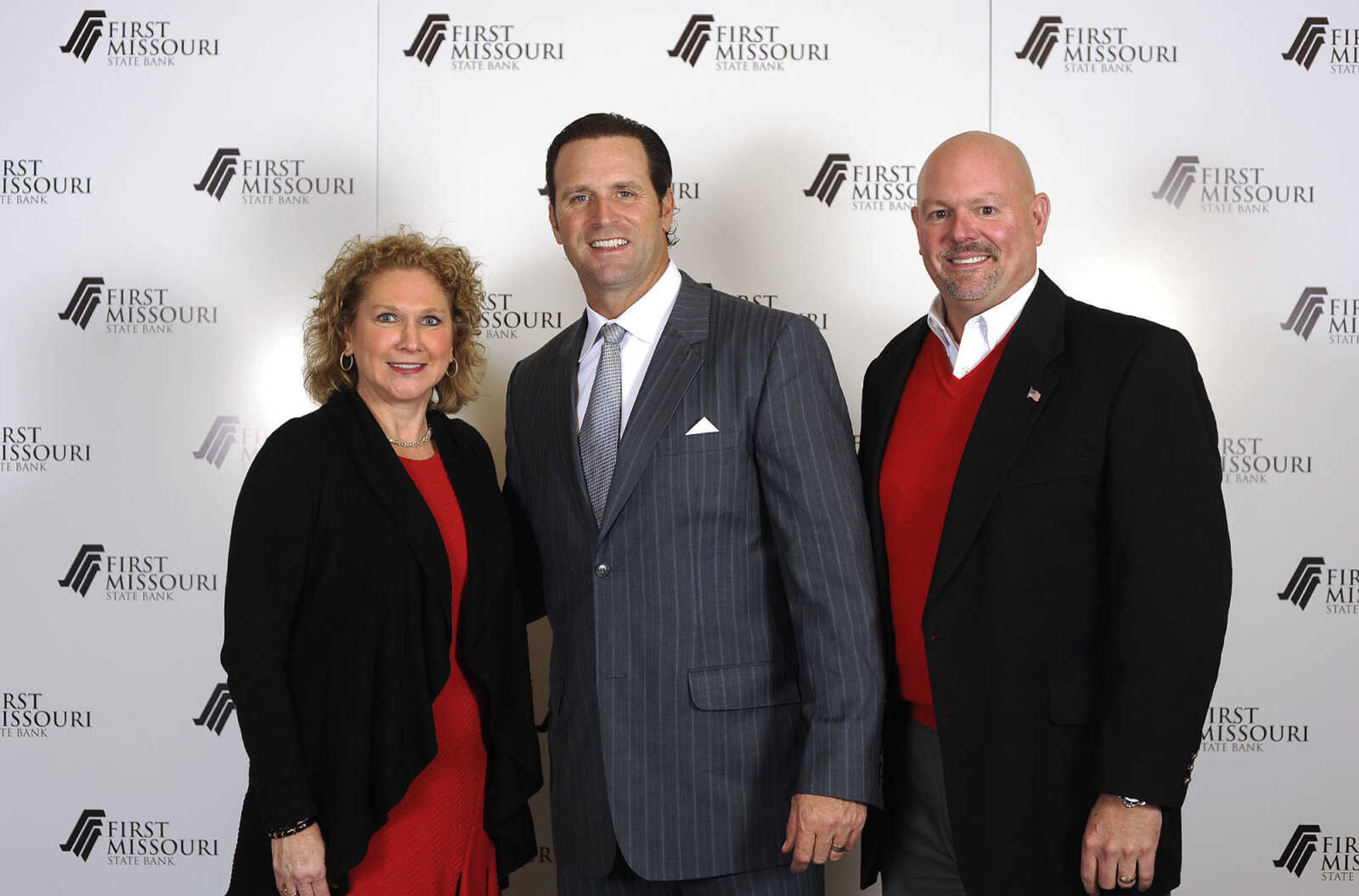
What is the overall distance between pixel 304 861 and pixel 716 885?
29.6 inches

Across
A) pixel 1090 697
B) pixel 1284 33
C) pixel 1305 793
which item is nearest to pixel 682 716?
pixel 1090 697

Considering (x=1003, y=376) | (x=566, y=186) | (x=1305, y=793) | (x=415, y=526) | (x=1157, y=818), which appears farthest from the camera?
(x=1305, y=793)

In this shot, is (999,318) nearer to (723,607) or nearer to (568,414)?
(723,607)

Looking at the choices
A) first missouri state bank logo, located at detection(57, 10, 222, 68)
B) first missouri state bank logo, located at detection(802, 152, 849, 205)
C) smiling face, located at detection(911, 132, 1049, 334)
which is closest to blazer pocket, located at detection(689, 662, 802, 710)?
smiling face, located at detection(911, 132, 1049, 334)

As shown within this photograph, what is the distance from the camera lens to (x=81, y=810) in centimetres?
323

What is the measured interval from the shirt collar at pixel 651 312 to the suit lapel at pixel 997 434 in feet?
2.16

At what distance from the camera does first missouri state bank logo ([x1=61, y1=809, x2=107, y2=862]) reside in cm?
322

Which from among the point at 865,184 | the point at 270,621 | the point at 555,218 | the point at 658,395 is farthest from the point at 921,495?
the point at 865,184

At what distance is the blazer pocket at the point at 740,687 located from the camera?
194 cm

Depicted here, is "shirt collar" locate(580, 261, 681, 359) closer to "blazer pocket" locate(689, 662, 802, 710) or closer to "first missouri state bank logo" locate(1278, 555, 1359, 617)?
"blazer pocket" locate(689, 662, 802, 710)

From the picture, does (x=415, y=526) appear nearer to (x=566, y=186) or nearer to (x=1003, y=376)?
(x=566, y=186)

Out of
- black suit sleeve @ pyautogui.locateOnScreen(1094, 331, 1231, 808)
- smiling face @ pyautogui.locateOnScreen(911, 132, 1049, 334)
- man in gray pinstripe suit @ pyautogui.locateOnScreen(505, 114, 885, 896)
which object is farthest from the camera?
smiling face @ pyautogui.locateOnScreen(911, 132, 1049, 334)

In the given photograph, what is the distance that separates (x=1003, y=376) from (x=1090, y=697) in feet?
1.90

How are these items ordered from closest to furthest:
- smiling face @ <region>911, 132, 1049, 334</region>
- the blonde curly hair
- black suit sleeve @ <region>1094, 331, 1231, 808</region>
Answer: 1. black suit sleeve @ <region>1094, 331, 1231, 808</region>
2. smiling face @ <region>911, 132, 1049, 334</region>
3. the blonde curly hair
